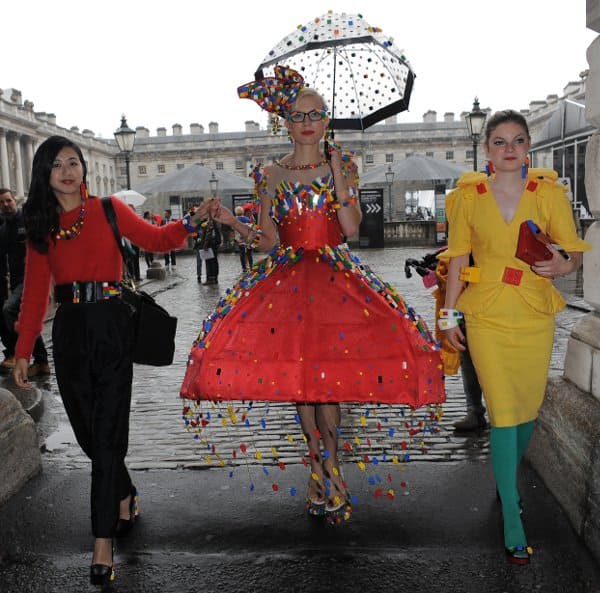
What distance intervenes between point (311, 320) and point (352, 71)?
1.92 meters

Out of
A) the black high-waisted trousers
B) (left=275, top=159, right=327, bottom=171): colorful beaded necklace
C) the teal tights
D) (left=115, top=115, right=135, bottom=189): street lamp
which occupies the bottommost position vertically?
the teal tights

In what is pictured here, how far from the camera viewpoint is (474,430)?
15.7 ft

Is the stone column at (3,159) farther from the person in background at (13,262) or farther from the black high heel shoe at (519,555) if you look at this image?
the black high heel shoe at (519,555)

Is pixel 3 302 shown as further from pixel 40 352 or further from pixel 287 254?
pixel 287 254

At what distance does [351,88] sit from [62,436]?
3.23 m

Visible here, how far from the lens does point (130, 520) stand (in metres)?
3.37

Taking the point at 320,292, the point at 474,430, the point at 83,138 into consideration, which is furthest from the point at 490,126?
the point at 83,138

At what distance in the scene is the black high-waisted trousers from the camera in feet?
9.74

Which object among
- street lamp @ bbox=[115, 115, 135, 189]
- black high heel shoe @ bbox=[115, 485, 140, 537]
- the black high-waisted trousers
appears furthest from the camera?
street lamp @ bbox=[115, 115, 135, 189]

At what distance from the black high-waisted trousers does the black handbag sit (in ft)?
0.27

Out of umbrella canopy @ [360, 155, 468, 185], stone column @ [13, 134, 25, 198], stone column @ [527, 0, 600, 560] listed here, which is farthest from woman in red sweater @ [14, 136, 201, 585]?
stone column @ [13, 134, 25, 198]

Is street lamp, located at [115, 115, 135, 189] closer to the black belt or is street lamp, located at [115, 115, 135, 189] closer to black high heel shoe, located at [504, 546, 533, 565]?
the black belt

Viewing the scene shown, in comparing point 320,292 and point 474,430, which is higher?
point 320,292

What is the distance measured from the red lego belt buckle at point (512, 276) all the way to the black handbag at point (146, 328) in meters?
1.52
